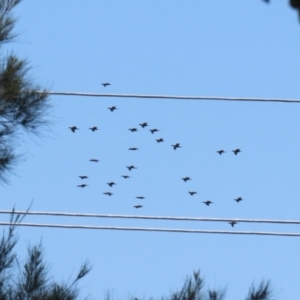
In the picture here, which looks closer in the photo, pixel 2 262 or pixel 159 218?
pixel 2 262

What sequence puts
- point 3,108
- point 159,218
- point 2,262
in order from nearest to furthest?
point 2,262
point 3,108
point 159,218

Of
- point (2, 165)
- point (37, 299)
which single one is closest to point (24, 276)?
point (37, 299)

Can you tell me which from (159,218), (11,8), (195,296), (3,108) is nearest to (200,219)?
(159,218)

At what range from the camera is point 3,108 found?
178 inches

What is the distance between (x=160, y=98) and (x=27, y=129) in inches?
41.9

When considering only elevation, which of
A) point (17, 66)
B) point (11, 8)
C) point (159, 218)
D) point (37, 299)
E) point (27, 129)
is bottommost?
point (37, 299)

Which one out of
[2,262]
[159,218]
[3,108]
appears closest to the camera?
A: [2,262]

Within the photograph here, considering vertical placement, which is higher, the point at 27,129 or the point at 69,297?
the point at 27,129

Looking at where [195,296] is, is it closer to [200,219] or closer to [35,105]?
[200,219]

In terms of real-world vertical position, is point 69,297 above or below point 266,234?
below

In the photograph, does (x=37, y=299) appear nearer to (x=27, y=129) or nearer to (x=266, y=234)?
(x=27, y=129)

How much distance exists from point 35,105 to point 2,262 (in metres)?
1.32

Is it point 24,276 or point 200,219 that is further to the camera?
point 200,219

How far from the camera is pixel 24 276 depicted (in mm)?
3977
